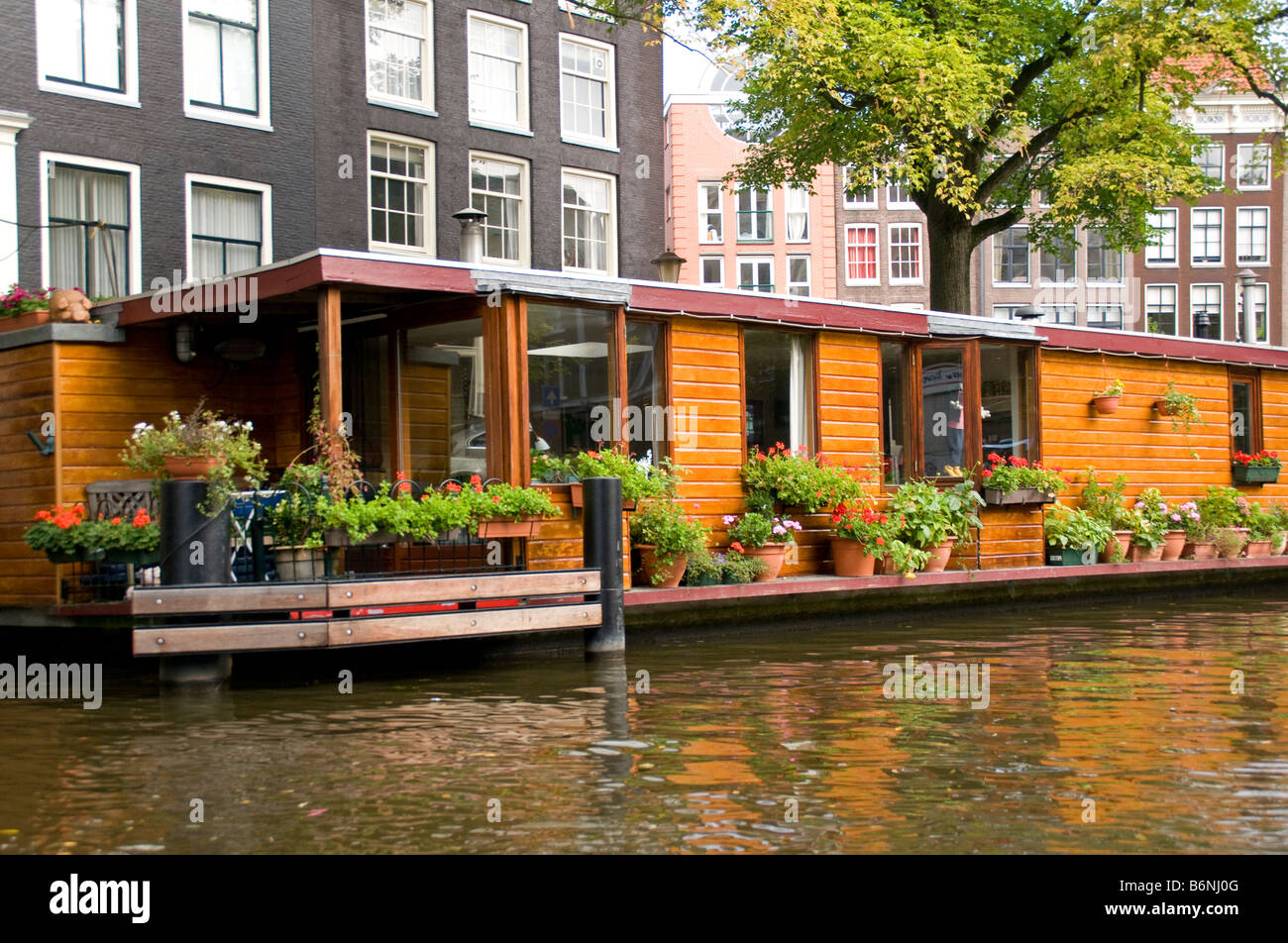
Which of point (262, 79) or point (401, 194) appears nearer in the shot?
point (262, 79)

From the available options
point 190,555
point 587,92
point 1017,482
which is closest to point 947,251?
point 587,92

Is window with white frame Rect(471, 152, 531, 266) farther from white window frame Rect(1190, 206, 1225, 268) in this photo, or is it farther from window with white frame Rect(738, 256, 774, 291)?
white window frame Rect(1190, 206, 1225, 268)

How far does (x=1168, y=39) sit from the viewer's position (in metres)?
19.4

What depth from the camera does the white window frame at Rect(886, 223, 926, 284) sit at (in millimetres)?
41594

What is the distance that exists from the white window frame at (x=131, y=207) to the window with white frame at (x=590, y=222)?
7.45m

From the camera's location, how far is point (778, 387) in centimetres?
1348

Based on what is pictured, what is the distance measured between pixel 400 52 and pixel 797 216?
23.7 meters

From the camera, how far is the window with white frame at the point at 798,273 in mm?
42969

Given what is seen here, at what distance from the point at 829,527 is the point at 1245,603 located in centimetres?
555

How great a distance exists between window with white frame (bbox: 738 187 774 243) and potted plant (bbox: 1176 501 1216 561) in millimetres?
27455

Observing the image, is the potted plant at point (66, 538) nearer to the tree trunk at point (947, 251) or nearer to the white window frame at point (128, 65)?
the white window frame at point (128, 65)

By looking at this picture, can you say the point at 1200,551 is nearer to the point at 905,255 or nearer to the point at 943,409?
the point at 943,409
